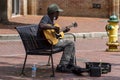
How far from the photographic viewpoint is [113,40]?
48.4 feet

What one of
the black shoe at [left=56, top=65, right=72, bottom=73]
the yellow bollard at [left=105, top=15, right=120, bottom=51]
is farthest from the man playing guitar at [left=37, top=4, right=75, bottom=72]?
the yellow bollard at [left=105, top=15, right=120, bottom=51]

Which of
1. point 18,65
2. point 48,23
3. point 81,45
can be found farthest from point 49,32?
point 81,45

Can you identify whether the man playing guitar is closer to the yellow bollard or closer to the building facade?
the yellow bollard

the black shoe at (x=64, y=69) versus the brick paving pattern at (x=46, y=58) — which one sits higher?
the black shoe at (x=64, y=69)

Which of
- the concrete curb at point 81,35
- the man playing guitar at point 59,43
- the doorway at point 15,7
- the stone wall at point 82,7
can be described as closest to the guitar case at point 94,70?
the man playing guitar at point 59,43

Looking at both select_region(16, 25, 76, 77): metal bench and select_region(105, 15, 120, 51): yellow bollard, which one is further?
select_region(105, 15, 120, 51): yellow bollard

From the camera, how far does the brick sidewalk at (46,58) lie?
9.41 metres

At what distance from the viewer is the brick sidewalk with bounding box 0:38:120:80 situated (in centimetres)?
941

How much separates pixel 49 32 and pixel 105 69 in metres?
1.37

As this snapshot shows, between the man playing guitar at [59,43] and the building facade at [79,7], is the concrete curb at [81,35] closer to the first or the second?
the man playing guitar at [59,43]

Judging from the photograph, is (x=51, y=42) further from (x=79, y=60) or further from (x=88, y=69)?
(x=79, y=60)

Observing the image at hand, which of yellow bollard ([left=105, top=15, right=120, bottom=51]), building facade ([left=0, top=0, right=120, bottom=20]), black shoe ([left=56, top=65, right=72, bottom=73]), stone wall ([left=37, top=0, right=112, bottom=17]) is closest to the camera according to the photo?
black shoe ([left=56, top=65, right=72, bottom=73])

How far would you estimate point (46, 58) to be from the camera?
40.5ft

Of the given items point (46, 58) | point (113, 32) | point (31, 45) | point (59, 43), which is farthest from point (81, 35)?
point (31, 45)
